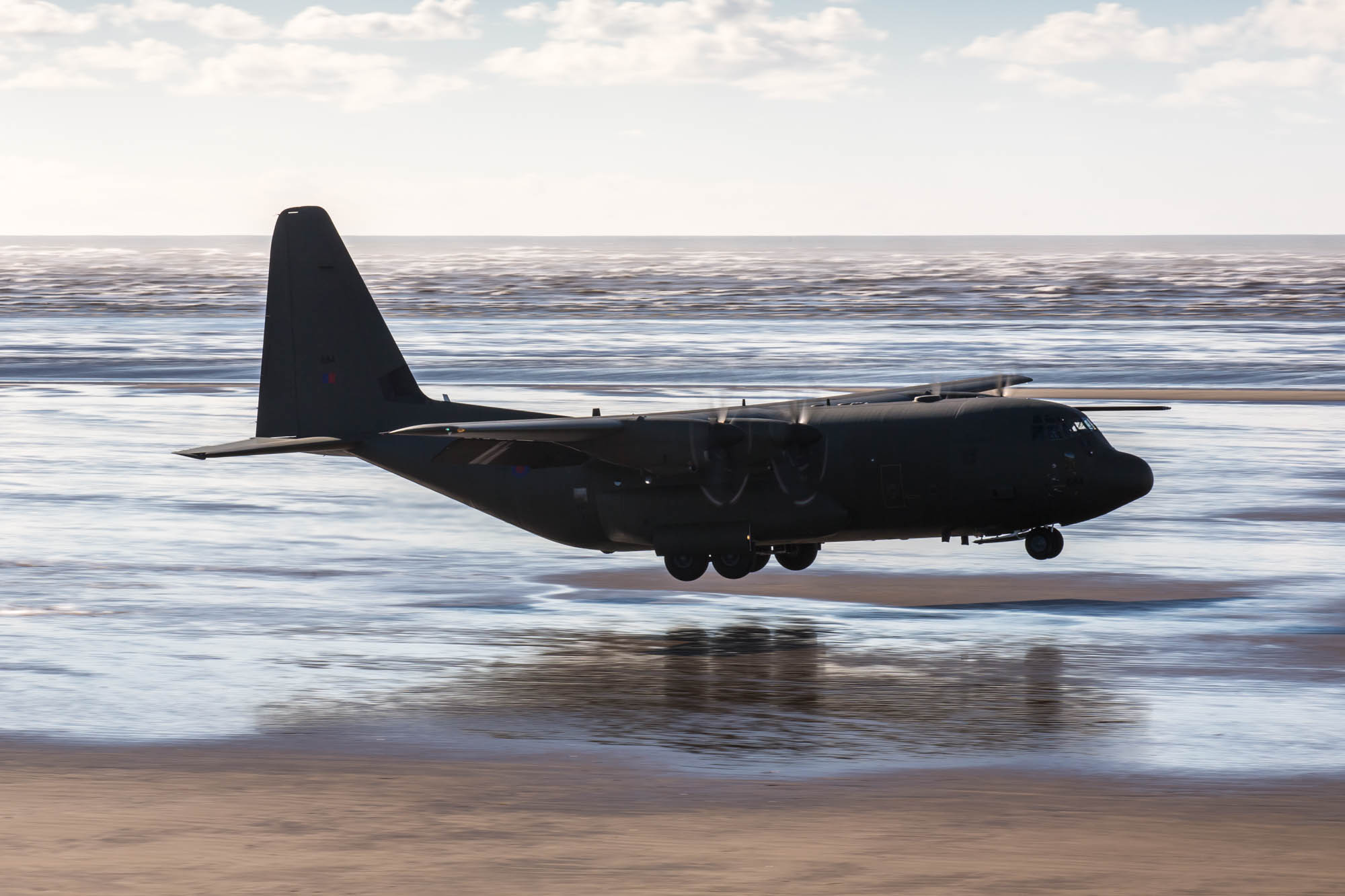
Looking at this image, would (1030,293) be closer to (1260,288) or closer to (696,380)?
(1260,288)

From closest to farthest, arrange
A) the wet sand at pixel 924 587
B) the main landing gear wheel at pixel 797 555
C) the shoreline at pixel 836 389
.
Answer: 1. the wet sand at pixel 924 587
2. the main landing gear wheel at pixel 797 555
3. the shoreline at pixel 836 389

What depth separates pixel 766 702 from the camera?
18.0 meters

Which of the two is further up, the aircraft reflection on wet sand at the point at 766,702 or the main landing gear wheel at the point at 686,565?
the main landing gear wheel at the point at 686,565

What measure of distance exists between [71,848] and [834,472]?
13.5 metres

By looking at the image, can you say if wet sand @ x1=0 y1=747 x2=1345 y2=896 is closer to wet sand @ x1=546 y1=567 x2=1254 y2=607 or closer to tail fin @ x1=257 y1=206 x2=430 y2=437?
wet sand @ x1=546 y1=567 x2=1254 y2=607

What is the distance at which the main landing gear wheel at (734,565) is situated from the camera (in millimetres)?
24688

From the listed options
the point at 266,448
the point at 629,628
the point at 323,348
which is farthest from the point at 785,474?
the point at 323,348

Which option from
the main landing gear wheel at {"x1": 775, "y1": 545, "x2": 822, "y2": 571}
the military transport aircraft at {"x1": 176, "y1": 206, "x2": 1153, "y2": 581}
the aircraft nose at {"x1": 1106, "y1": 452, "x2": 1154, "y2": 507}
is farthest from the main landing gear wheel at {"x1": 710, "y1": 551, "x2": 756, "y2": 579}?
the aircraft nose at {"x1": 1106, "y1": 452, "x2": 1154, "y2": 507}

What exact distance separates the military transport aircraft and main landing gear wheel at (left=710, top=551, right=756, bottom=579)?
28 millimetres

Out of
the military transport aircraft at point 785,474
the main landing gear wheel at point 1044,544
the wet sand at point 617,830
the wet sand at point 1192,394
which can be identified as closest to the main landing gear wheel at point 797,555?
the military transport aircraft at point 785,474

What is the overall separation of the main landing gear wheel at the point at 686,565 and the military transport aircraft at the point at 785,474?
0.09ft

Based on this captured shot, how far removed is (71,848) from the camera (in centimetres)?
1297

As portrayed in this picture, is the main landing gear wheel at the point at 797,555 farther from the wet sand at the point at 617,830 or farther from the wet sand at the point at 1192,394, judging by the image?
the wet sand at the point at 1192,394

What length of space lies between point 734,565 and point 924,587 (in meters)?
2.93
